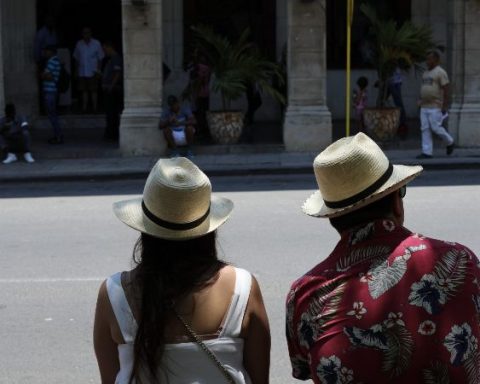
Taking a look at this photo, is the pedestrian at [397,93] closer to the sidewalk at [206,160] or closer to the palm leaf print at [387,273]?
the sidewalk at [206,160]

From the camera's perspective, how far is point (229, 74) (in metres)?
19.4

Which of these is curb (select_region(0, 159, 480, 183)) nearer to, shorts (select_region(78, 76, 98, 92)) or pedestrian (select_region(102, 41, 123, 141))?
pedestrian (select_region(102, 41, 123, 141))

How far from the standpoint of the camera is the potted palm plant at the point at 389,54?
63.7 ft

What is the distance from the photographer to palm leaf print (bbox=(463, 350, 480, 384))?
3.26 meters

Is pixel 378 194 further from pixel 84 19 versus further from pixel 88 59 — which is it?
pixel 84 19

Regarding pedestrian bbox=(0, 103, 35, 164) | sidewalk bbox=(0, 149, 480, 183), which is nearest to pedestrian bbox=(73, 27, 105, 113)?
sidewalk bbox=(0, 149, 480, 183)

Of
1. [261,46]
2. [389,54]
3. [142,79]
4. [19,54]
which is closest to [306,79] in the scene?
[389,54]

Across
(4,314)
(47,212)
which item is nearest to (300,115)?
(47,212)

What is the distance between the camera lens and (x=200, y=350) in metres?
3.51

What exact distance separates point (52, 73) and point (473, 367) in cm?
1793

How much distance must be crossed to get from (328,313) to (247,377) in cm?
42

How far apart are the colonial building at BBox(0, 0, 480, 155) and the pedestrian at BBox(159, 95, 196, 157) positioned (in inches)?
11.5

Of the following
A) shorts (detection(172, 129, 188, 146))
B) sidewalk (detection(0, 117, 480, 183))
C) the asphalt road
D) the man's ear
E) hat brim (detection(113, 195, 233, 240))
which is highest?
the man's ear

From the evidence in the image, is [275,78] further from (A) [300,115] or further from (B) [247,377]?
(B) [247,377]
